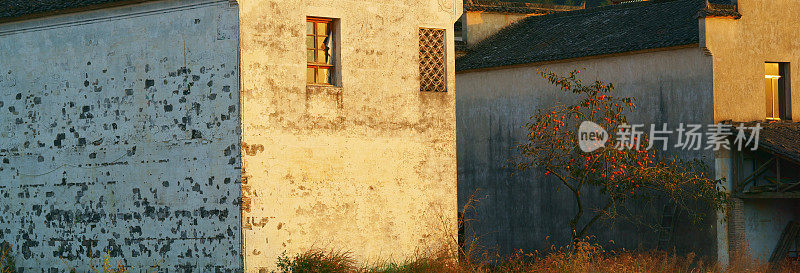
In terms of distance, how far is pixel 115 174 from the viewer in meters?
16.7

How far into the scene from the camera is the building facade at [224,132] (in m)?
15.7

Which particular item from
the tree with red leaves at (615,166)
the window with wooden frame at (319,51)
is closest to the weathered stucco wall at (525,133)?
the tree with red leaves at (615,166)

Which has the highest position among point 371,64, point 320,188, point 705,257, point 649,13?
point 649,13

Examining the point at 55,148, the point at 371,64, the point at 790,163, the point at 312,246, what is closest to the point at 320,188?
the point at 312,246

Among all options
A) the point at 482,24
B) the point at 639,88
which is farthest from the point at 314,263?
the point at 482,24

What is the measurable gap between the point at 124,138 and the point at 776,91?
44.8 feet

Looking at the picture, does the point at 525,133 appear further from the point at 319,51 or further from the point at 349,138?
the point at 319,51

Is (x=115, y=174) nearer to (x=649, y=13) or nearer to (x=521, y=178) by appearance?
(x=521, y=178)

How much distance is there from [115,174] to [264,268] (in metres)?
2.93

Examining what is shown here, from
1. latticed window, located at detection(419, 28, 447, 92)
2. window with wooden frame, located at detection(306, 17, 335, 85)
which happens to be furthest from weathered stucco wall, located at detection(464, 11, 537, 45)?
window with wooden frame, located at detection(306, 17, 335, 85)

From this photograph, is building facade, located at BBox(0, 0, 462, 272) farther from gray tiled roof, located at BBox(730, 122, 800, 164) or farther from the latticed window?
Answer: gray tiled roof, located at BBox(730, 122, 800, 164)

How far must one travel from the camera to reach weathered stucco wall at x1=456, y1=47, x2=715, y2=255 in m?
21.8

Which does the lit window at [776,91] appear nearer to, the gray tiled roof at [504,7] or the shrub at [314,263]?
the gray tiled roof at [504,7]

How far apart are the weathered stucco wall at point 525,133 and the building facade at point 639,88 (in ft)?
0.08
